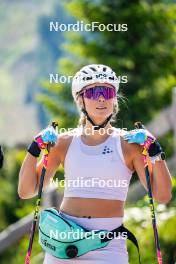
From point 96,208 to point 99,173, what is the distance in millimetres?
226

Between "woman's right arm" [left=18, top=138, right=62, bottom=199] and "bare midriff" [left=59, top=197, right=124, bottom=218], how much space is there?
0.34 m

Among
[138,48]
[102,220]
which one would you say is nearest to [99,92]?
[102,220]

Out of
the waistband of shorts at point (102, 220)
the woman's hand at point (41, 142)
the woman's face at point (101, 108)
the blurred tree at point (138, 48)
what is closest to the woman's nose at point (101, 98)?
the woman's face at point (101, 108)

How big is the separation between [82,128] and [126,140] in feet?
1.32

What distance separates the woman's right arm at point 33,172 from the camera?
6.28 metres

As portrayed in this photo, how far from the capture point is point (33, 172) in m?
6.30

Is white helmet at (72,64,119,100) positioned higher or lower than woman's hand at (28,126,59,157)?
higher

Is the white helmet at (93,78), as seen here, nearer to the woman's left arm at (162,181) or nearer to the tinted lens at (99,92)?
the tinted lens at (99,92)

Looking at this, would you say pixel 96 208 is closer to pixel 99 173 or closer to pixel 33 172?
pixel 99 173

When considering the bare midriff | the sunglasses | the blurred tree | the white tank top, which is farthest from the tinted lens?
the blurred tree

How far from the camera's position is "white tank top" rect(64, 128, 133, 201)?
6.09 m

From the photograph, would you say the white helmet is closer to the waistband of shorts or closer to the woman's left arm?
the woman's left arm

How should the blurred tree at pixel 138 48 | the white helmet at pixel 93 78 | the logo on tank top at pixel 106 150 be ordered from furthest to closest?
the blurred tree at pixel 138 48 → the white helmet at pixel 93 78 → the logo on tank top at pixel 106 150

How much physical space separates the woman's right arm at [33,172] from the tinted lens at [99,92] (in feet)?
1.20
